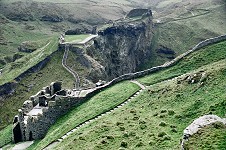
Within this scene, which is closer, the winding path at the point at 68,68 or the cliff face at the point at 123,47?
the winding path at the point at 68,68

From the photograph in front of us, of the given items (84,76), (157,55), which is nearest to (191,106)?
(84,76)

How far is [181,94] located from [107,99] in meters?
14.2

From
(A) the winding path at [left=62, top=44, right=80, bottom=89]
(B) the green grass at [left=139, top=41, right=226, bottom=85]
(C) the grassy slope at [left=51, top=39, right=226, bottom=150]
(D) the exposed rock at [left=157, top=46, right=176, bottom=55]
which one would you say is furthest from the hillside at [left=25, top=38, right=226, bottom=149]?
(D) the exposed rock at [left=157, top=46, right=176, bottom=55]

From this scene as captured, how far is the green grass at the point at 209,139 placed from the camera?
72.1 feet

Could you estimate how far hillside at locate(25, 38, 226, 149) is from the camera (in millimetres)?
32906

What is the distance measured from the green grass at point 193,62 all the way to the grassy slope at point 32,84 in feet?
117

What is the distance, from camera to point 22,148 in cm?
5691

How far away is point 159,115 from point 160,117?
491 millimetres

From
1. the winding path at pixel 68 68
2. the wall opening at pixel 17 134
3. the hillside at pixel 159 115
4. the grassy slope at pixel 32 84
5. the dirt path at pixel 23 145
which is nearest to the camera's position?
the hillside at pixel 159 115

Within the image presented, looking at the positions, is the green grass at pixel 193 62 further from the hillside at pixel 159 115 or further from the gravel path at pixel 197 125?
the gravel path at pixel 197 125

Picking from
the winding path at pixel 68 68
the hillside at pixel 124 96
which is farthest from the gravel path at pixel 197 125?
the winding path at pixel 68 68

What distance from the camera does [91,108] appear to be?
169 ft

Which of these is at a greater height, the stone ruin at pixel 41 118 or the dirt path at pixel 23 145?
the stone ruin at pixel 41 118

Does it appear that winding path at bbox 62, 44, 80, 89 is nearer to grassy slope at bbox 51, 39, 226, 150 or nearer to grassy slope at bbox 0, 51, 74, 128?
grassy slope at bbox 0, 51, 74, 128
